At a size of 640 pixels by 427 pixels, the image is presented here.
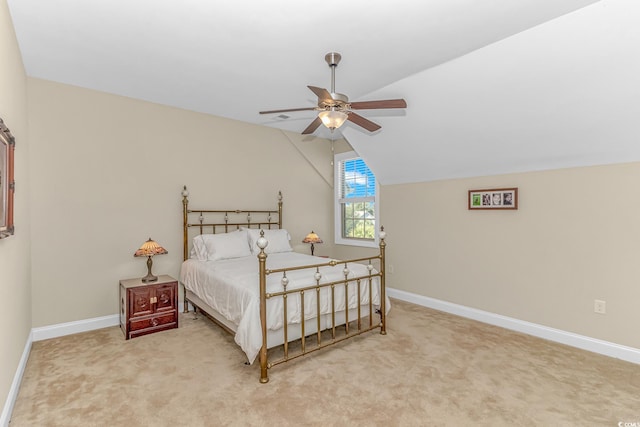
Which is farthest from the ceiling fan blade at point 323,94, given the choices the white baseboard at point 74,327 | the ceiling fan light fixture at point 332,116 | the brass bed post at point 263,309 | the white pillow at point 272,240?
the white baseboard at point 74,327

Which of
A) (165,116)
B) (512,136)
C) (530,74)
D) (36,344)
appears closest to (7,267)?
(36,344)

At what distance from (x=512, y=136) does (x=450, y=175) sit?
3.31 feet

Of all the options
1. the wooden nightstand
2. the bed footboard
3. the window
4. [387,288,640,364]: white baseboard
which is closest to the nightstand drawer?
the wooden nightstand

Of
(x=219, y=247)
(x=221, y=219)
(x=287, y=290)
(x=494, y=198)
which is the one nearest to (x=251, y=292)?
(x=287, y=290)

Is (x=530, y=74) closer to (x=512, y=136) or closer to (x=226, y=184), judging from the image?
(x=512, y=136)

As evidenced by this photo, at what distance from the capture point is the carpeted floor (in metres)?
2.07

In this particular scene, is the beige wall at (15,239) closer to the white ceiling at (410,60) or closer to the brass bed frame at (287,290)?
the white ceiling at (410,60)

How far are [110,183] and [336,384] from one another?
3.33 meters

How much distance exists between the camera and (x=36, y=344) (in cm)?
319

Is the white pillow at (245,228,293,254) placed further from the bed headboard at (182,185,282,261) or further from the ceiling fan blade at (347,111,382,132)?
the ceiling fan blade at (347,111,382,132)

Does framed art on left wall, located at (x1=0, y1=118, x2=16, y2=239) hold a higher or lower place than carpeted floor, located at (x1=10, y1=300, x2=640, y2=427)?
higher

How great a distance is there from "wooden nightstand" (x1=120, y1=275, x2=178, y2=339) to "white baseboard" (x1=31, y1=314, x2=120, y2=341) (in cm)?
22

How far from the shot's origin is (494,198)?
382 cm

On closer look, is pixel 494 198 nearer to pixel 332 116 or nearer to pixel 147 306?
pixel 332 116
